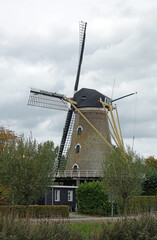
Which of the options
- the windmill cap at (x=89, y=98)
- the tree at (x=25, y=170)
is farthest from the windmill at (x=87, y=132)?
the tree at (x=25, y=170)

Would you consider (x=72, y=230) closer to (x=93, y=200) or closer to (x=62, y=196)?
(x=93, y=200)

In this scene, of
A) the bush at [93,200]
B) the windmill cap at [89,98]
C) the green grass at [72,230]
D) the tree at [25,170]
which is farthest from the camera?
the windmill cap at [89,98]

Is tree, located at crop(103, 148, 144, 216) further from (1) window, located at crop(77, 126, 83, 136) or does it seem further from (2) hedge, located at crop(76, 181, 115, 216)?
(1) window, located at crop(77, 126, 83, 136)

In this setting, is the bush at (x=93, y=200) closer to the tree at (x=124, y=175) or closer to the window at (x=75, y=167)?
the tree at (x=124, y=175)

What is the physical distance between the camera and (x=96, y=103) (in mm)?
46406

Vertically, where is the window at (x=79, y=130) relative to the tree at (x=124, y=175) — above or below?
above

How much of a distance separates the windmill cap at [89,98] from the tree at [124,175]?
1433cm

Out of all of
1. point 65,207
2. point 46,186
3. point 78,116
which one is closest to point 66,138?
point 78,116

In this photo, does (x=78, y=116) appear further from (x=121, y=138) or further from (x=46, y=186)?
(x=46, y=186)

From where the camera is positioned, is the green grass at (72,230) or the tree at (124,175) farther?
the tree at (124,175)

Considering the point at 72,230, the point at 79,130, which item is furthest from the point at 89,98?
the point at 72,230

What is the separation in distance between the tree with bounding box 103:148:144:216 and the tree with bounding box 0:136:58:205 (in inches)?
287

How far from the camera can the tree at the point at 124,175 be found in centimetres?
3106

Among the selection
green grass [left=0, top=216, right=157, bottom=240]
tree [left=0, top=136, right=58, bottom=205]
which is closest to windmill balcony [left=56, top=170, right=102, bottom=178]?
tree [left=0, top=136, right=58, bottom=205]
